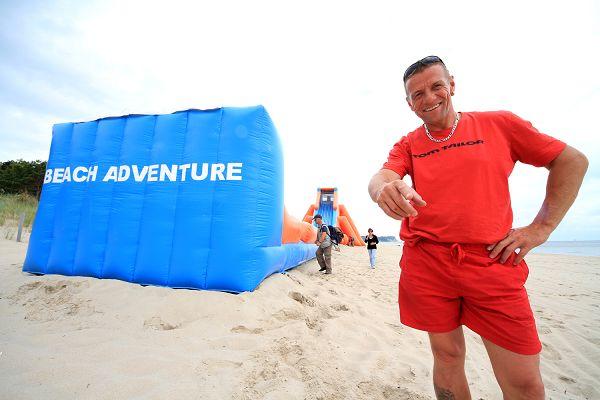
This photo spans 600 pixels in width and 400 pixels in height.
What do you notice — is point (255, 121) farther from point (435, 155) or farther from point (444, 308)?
point (444, 308)

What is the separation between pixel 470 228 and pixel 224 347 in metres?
1.86

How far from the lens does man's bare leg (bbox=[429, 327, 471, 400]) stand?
1236 millimetres

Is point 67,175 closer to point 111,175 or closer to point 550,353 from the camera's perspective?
point 111,175

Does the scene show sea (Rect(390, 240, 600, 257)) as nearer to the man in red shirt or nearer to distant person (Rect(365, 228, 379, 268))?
distant person (Rect(365, 228, 379, 268))

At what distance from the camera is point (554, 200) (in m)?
1.19

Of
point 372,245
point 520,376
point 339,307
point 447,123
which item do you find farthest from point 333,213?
point 520,376

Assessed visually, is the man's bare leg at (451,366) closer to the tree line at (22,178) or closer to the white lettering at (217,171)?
the white lettering at (217,171)

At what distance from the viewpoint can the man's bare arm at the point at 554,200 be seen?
1.14m

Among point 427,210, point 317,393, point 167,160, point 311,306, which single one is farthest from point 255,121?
point 317,393

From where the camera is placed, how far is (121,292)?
288cm

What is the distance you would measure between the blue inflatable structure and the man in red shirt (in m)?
2.18

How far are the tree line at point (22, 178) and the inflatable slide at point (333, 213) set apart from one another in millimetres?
18309

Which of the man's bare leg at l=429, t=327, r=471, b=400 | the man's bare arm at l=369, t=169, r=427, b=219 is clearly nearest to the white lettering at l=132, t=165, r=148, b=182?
the man's bare arm at l=369, t=169, r=427, b=219

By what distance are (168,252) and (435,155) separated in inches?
120
